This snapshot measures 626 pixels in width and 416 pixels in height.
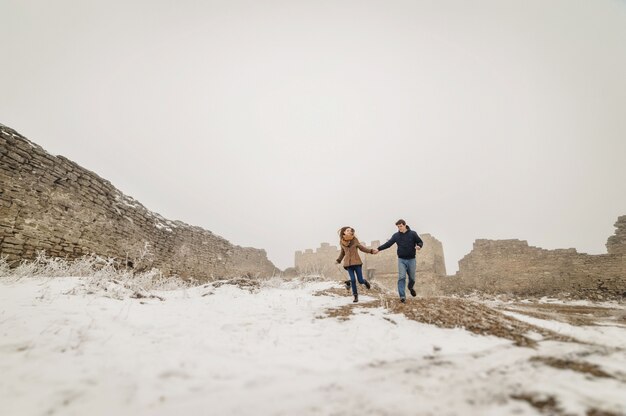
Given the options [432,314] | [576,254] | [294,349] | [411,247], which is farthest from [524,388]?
[576,254]

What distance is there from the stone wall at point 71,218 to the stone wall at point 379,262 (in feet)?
35.2

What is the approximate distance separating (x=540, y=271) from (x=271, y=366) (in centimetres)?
1493

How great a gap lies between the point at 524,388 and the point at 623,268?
14820 mm

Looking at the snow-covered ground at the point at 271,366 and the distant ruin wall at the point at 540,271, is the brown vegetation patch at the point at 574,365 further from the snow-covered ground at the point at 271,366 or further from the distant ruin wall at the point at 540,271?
the distant ruin wall at the point at 540,271

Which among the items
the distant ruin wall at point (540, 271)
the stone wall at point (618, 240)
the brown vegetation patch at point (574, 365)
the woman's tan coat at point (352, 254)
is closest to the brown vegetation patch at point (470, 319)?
the brown vegetation patch at point (574, 365)

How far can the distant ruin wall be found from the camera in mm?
11656

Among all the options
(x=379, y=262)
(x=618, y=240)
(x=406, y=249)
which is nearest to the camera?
(x=406, y=249)

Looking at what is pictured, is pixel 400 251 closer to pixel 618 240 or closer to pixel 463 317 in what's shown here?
pixel 463 317

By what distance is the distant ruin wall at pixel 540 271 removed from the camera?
11.7 metres

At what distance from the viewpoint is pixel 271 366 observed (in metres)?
2.34

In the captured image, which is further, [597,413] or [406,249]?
[406,249]

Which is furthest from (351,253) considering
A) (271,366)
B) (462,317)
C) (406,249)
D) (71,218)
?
(71,218)

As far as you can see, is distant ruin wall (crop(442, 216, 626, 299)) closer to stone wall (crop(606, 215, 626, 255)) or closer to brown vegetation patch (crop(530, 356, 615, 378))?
stone wall (crop(606, 215, 626, 255))

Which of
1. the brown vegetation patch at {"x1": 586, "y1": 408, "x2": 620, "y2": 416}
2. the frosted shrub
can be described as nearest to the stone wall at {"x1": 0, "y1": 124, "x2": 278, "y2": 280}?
the frosted shrub
